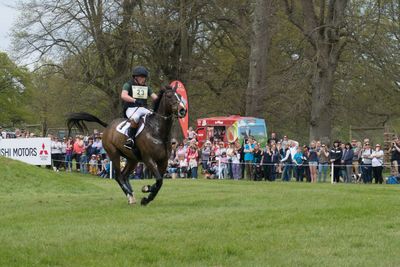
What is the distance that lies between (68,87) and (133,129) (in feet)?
128

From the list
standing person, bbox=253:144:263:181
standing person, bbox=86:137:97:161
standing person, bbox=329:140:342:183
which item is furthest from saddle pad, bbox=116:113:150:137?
standing person, bbox=86:137:97:161

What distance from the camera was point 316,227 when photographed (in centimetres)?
1077

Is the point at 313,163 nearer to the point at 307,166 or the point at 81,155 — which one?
the point at 307,166

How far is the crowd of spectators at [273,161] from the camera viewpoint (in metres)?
29.7

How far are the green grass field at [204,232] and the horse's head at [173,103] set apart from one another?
1.91 meters

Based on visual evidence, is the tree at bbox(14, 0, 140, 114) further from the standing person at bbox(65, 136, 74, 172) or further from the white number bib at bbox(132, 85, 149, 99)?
the white number bib at bbox(132, 85, 149, 99)

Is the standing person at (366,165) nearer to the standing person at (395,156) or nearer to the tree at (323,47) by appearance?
the standing person at (395,156)

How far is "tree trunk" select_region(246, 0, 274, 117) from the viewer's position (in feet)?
133

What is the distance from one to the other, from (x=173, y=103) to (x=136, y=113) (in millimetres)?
971

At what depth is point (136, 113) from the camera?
1541cm

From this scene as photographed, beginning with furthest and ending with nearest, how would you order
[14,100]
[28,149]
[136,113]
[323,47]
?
[14,100], [323,47], [28,149], [136,113]

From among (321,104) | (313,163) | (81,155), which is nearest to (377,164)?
(313,163)

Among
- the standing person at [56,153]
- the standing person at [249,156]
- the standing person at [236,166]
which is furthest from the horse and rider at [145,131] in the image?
the standing person at [56,153]

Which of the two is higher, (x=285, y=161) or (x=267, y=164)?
(x=285, y=161)
